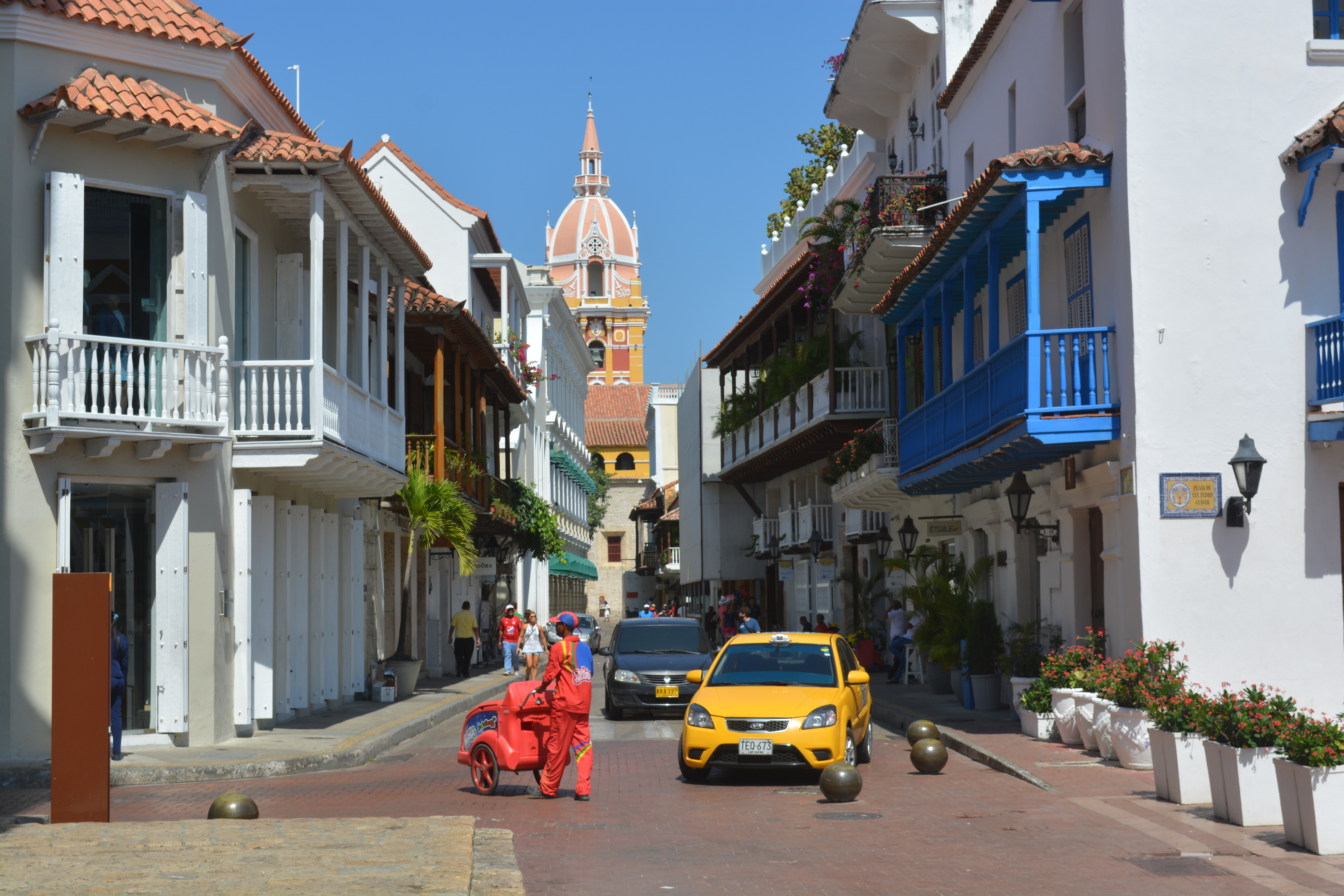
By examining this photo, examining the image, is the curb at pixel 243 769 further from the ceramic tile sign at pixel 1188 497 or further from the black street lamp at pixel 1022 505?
the black street lamp at pixel 1022 505

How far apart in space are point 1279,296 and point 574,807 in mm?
9562

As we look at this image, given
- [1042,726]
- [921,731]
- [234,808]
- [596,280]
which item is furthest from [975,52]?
[596,280]

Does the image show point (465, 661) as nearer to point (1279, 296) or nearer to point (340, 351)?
point (340, 351)

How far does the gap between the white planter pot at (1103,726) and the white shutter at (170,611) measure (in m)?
9.78

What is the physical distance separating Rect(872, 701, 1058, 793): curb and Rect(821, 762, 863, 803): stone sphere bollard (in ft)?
6.03

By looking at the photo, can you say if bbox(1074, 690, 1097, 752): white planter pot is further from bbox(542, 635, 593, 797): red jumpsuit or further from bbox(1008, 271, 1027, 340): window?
bbox(1008, 271, 1027, 340): window

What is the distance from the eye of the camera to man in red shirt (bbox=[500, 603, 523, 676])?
34.9 meters

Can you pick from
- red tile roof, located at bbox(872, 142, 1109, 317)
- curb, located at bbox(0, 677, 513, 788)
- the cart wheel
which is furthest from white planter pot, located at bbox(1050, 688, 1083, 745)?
the cart wheel

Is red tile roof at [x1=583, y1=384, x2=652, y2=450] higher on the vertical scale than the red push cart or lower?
higher

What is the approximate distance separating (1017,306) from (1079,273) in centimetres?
299

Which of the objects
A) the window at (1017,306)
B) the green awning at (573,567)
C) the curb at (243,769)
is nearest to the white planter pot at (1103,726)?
the curb at (243,769)

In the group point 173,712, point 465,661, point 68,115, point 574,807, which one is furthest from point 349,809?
point 465,661

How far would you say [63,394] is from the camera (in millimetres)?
15969

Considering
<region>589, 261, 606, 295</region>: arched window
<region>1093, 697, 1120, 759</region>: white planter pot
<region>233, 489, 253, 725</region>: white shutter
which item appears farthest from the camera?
<region>589, 261, 606, 295</region>: arched window
